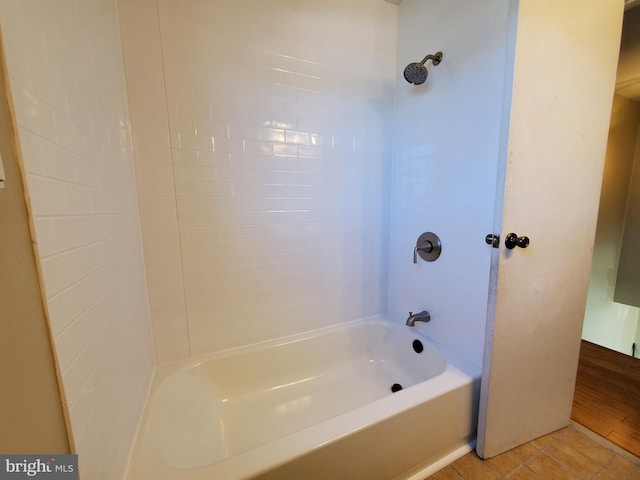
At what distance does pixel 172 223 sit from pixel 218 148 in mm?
470

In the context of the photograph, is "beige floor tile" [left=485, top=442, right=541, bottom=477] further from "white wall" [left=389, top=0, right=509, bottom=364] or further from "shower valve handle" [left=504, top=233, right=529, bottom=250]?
"shower valve handle" [left=504, top=233, right=529, bottom=250]

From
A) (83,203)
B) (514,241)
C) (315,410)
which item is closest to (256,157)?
(83,203)

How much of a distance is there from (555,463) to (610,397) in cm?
79

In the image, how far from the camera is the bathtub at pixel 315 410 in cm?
82

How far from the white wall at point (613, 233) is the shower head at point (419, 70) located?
97.9 inches

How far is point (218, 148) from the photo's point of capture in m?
1.29

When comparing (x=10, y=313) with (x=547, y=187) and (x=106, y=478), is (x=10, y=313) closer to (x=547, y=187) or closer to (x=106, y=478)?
(x=106, y=478)

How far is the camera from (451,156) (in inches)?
50.4

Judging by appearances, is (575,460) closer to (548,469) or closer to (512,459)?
(548,469)

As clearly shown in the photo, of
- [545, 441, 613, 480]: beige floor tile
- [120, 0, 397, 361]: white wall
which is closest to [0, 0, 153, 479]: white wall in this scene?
[120, 0, 397, 361]: white wall

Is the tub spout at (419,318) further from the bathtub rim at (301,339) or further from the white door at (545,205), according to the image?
the white door at (545,205)

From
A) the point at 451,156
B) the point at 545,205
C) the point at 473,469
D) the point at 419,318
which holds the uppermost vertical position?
the point at 451,156

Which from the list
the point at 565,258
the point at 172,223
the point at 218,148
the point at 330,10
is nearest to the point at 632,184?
the point at 565,258

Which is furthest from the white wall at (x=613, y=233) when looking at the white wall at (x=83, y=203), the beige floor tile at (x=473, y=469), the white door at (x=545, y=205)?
the white wall at (x=83, y=203)
